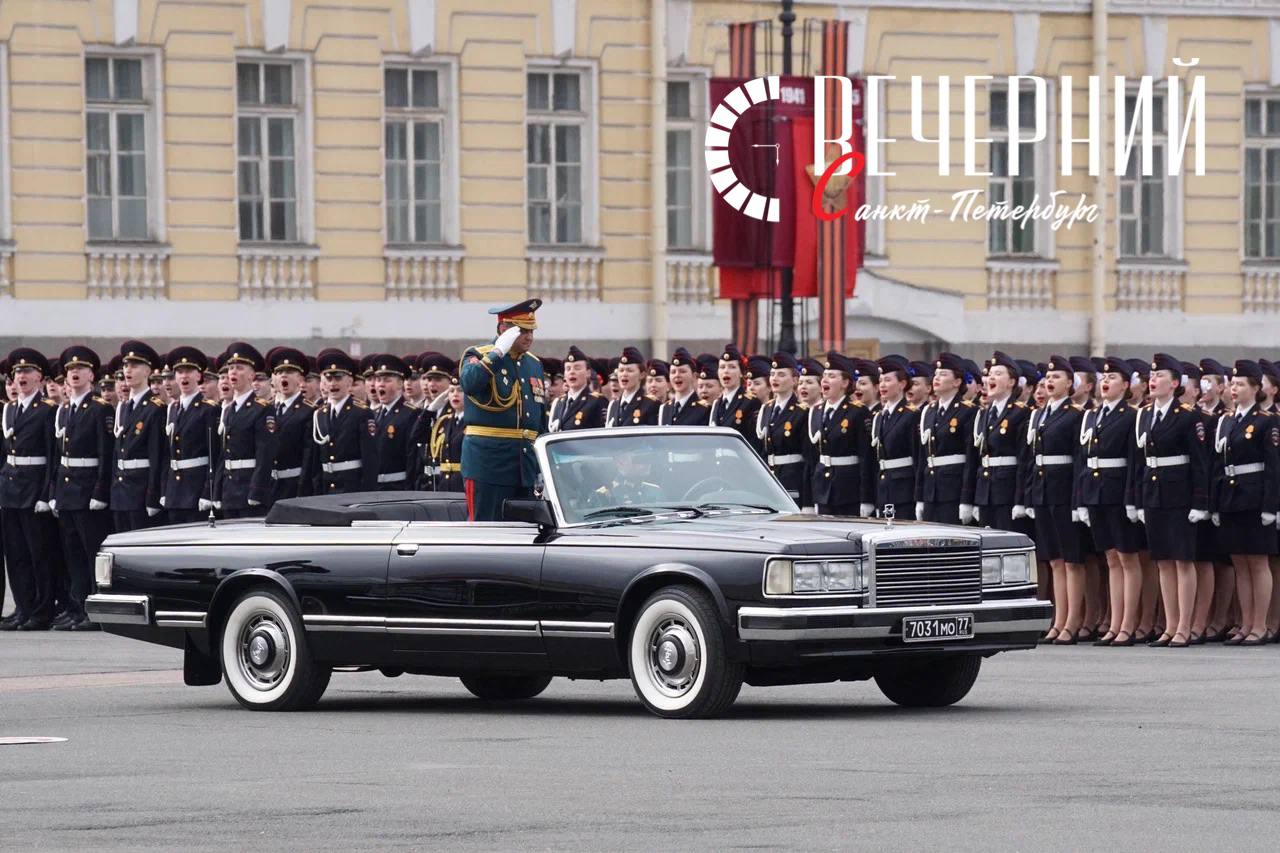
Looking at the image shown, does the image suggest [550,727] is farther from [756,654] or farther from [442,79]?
[442,79]

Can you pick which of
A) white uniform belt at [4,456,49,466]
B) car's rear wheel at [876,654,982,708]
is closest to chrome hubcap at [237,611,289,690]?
car's rear wheel at [876,654,982,708]

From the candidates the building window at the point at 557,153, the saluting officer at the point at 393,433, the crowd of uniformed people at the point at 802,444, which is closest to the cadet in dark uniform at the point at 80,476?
the crowd of uniformed people at the point at 802,444

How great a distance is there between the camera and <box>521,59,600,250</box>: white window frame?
37.1 metres

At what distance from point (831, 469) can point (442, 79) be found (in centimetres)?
1553

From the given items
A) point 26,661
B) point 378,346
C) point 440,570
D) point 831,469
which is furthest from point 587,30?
point 440,570

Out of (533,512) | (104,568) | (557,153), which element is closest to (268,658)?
(104,568)

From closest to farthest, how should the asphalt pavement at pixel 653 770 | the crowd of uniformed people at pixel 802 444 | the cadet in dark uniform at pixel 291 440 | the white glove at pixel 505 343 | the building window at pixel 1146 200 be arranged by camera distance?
the asphalt pavement at pixel 653 770
the white glove at pixel 505 343
the crowd of uniformed people at pixel 802 444
the cadet in dark uniform at pixel 291 440
the building window at pixel 1146 200

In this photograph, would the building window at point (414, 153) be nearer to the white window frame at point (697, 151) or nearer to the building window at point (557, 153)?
the building window at point (557, 153)

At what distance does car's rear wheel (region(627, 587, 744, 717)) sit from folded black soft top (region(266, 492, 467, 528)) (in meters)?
1.82

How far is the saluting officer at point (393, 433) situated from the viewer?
76.6ft

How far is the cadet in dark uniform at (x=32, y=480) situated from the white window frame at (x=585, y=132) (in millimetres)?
13516

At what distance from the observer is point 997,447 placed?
2164 cm

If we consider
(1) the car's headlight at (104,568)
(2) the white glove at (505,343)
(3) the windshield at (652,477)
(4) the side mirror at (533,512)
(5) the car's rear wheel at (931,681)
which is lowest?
(5) the car's rear wheel at (931,681)

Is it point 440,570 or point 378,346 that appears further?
point 378,346
